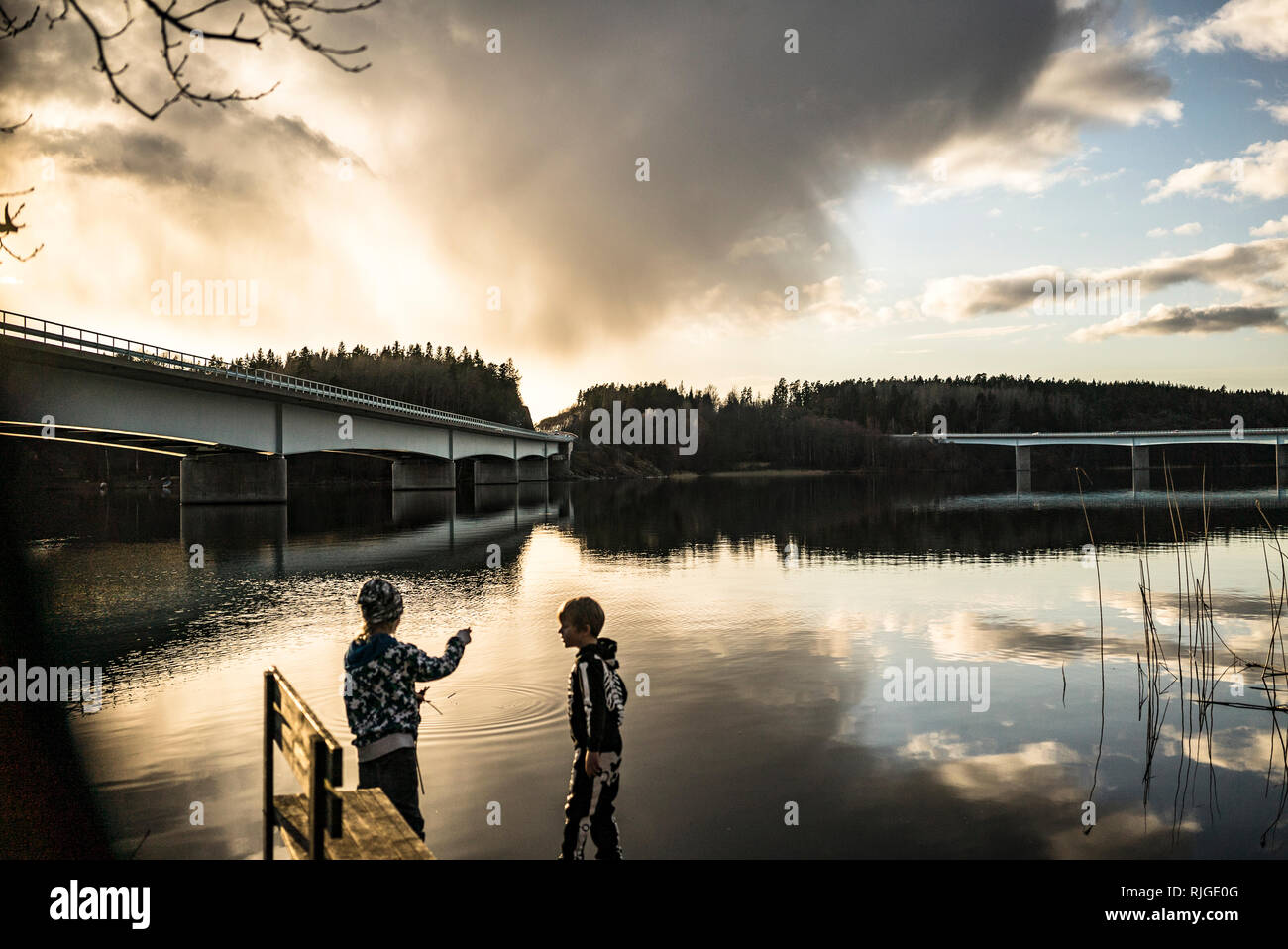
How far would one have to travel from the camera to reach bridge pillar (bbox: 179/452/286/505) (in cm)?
6009

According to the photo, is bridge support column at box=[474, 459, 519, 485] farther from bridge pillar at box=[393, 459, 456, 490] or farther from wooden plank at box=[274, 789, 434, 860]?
wooden plank at box=[274, 789, 434, 860]

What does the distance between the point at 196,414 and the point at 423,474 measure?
48480mm

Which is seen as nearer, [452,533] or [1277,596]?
[1277,596]

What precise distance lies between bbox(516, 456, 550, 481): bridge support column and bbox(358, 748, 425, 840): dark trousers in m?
128

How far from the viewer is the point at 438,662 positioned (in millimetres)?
5723

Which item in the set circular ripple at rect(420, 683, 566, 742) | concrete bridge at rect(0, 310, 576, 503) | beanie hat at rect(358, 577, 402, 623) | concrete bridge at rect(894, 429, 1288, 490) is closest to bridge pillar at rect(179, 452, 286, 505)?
concrete bridge at rect(0, 310, 576, 503)

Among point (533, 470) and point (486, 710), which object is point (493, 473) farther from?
point (486, 710)

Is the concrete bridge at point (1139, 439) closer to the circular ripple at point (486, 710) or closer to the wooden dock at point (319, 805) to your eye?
the circular ripple at point (486, 710)

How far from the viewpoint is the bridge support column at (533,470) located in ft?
456

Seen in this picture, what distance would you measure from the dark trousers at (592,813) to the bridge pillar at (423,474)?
292 ft
